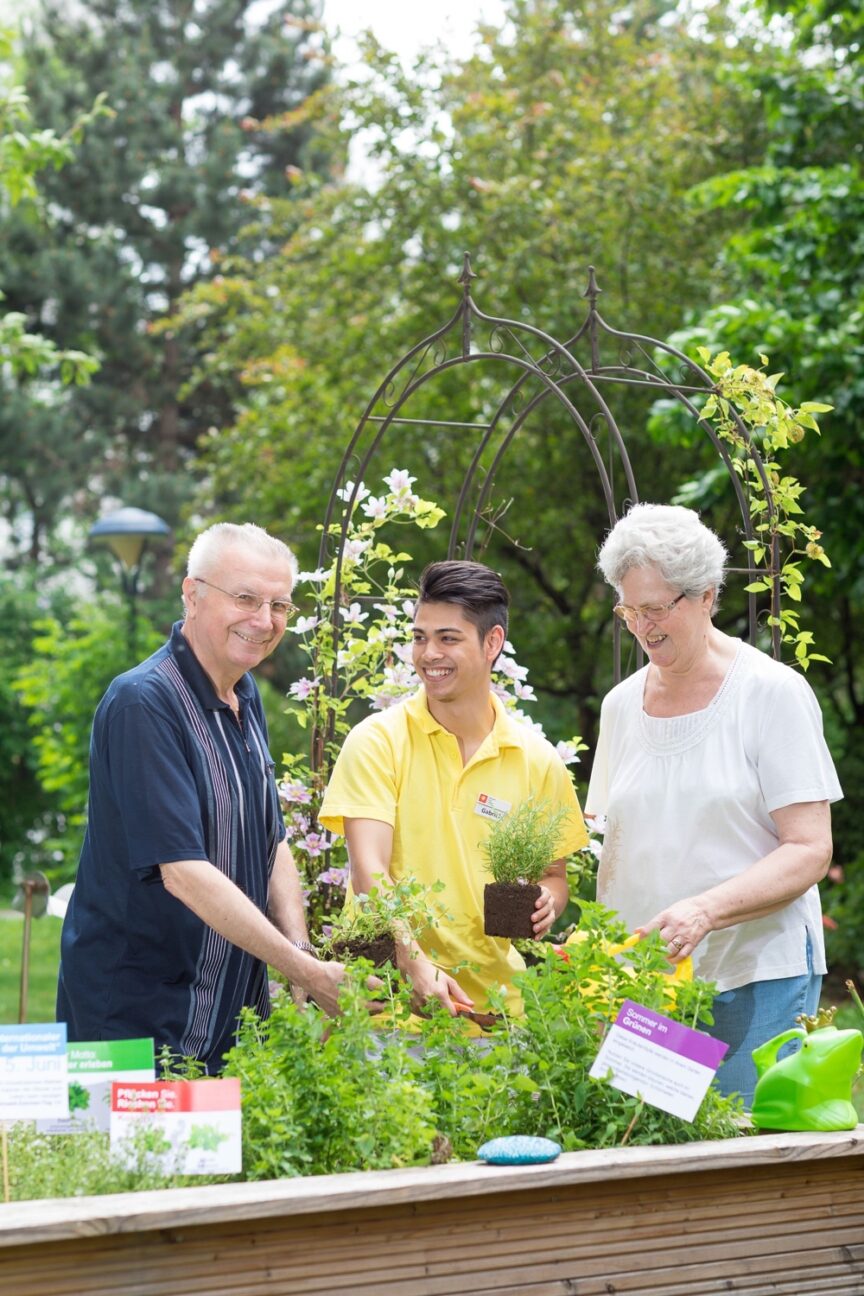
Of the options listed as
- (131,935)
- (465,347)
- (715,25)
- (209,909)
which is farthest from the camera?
(715,25)

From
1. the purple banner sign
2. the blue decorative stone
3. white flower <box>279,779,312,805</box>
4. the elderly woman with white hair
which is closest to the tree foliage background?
white flower <box>279,779,312,805</box>

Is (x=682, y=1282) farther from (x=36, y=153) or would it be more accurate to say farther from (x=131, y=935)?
(x=36, y=153)

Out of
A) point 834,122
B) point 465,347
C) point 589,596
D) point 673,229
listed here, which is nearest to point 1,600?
point 589,596

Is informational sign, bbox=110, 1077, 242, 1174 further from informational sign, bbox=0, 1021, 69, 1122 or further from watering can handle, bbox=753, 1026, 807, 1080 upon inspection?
watering can handle, bbox=753, 1026, 807, 1080

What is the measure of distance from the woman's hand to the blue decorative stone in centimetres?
40

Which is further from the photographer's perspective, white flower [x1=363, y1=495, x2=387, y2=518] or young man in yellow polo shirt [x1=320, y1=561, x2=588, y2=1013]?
white flower [x1=363, y1=495, x2=387, y2=518]

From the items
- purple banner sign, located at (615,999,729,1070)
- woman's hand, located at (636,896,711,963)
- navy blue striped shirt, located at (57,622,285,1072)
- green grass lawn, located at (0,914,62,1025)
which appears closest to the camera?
purple banner sign, located at (615,999,729,1070)

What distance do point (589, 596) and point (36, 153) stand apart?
4.65m

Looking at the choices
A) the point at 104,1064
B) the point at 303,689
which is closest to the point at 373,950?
the point at 104,1064

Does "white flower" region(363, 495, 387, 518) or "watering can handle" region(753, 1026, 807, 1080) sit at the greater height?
"white flower" region(363, 495, 387, 518)

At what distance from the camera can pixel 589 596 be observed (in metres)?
9.75

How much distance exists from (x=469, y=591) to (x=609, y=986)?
74cm

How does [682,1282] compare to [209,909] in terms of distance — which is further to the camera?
[209,909]

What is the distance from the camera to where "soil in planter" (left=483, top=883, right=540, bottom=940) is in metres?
2.42
